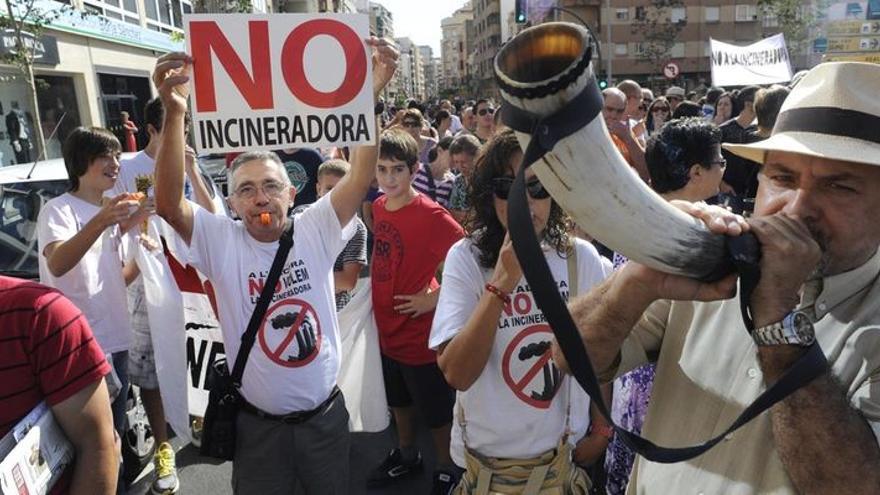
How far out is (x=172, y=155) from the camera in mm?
2439

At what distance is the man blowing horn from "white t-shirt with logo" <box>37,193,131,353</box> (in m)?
2.89

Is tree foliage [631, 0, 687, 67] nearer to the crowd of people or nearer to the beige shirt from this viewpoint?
the crowd of people

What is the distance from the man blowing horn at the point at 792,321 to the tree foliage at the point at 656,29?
5785 centimetres

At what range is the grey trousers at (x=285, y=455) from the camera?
258cm

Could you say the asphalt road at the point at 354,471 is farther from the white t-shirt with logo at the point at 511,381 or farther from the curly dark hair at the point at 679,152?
the curly dark hair at the point at 679,152

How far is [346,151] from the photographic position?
7719mm

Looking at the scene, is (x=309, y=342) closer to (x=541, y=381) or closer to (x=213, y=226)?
(x=213, y=226)

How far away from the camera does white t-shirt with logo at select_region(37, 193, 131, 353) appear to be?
3.20 metres

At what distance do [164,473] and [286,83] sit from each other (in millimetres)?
2485

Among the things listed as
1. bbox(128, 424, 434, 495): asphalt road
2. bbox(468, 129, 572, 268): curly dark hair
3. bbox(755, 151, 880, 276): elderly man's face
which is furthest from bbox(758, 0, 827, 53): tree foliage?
bbox(755, 151, 880, 276): elderly man's face

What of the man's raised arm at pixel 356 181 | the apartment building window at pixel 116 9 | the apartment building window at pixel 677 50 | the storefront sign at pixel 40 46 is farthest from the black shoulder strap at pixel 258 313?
the apartment building window at pixel 677 50

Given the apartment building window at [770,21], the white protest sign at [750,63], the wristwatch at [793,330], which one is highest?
the apartment building window at [770,21]

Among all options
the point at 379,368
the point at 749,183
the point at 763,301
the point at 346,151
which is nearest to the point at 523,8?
the point at 346,151

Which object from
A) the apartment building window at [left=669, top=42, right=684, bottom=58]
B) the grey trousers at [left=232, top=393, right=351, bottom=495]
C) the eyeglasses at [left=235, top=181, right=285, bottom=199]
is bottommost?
the grey trousers at [left=232, top=393, right=351, bottom=495]
